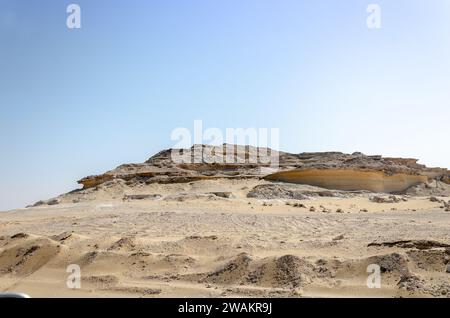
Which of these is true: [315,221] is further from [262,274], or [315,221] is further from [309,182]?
[309,182]

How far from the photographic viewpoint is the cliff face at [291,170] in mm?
27109

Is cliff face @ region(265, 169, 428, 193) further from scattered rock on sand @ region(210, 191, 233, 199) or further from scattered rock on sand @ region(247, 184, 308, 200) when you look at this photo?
scattered rock on sand @ region(210, 191, 233, 199)

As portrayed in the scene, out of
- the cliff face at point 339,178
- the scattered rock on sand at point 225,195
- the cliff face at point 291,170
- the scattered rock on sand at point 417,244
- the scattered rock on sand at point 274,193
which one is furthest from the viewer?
the cliff face at point 291,170

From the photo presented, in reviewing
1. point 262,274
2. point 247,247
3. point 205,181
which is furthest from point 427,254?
point 205,181

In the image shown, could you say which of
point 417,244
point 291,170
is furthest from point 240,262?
point 291,170

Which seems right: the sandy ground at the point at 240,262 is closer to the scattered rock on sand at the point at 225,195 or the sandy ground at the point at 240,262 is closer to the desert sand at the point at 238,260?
the desert sand at the point at 238,260

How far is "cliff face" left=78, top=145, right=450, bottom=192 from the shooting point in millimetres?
27109

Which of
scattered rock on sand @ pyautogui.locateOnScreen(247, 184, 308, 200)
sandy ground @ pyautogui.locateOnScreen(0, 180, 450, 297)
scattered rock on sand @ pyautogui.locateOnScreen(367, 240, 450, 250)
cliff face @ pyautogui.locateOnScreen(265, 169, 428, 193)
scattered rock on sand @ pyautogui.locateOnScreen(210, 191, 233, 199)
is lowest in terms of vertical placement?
cliff face @ pyautogui.locateOnScreen(265, 169, 428, 193)

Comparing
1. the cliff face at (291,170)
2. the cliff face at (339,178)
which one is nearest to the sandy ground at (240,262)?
the cliff face at (339,178)

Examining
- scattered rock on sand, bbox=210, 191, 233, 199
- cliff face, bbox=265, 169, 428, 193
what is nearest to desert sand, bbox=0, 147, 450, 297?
scattered rock on sand, bbox=210, 191, 233, 199

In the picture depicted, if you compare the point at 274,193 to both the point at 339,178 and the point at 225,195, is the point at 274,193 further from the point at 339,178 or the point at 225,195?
the point at 339,178

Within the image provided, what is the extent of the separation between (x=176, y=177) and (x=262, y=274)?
22.8 m
